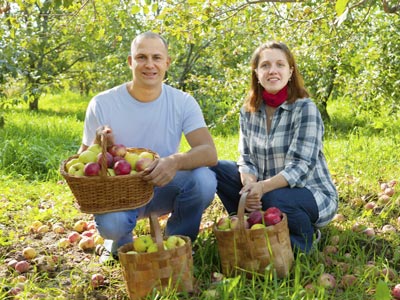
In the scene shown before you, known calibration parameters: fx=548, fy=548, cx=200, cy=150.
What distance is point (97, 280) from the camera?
264cm

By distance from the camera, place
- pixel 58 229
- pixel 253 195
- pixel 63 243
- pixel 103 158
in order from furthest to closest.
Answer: pixel 58 229 → pixel 63 243 → pixel 253 195 → pixel 103 158

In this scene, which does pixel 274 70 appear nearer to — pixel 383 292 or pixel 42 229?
pixel 383 292

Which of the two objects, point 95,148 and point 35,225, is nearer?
point 95,148

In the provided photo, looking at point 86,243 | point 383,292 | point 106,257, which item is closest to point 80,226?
point 86,243

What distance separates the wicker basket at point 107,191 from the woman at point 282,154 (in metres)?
0.55

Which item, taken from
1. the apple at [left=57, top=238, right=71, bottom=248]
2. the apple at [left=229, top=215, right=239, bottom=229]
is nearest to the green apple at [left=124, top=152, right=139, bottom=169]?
the apple at [left=229, top=215, right=239, bottom=229]

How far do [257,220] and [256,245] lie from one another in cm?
16

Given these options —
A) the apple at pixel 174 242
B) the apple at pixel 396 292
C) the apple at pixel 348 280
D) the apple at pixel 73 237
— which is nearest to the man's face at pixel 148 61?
the apple at pixel 174 242

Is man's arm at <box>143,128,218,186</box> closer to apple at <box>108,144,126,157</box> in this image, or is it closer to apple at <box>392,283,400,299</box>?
apple at <box>108,144,126,157</box>

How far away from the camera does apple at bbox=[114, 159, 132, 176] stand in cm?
239

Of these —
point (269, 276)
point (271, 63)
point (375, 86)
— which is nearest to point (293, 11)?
point (375, 86)

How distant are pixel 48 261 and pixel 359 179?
2.35m

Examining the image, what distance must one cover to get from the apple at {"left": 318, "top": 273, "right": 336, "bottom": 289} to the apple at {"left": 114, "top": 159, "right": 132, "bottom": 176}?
987mm

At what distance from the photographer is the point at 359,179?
410 cm
